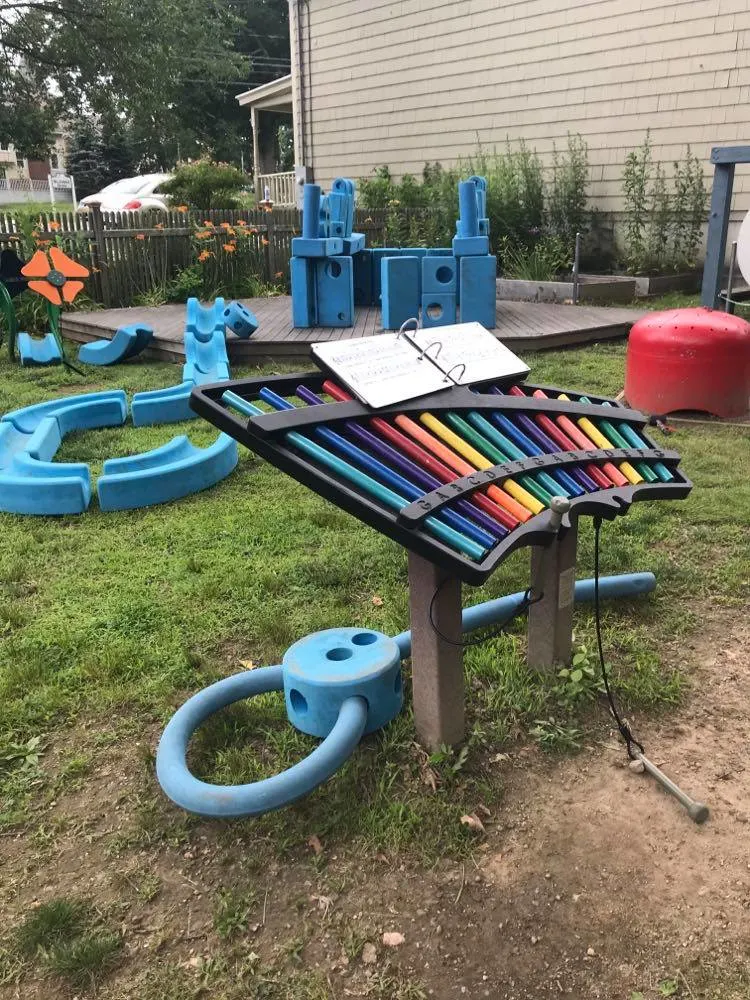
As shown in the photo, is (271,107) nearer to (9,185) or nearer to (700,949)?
(700,949)

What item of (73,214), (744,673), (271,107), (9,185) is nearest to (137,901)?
(744,673)

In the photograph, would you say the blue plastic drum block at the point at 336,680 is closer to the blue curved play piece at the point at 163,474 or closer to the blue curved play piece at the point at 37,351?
the blue curved play piece at the point at 163,474

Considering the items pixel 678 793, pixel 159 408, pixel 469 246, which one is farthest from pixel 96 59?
pixel 678 793

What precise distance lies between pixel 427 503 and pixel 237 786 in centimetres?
88

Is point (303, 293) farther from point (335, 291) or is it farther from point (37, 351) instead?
point (37, 351)

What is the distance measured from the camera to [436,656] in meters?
2.29

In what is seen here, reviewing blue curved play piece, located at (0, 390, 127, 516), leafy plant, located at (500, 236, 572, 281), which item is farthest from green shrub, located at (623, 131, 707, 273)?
blue curved play piece, located at (0, 390, 127, 516)

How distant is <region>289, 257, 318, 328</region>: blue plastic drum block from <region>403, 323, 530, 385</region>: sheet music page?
6140 millimetres

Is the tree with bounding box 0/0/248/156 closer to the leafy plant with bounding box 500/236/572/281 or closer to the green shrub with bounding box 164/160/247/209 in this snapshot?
the green shrub with bounding box 164/160/247/209

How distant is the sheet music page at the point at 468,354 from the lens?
250cm

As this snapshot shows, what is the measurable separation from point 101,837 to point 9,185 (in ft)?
208

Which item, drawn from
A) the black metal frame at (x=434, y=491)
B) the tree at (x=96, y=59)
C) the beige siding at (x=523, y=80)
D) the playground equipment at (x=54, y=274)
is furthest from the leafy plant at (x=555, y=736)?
the tree at (x=96, y=59)

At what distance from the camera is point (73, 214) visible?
10.5 metres

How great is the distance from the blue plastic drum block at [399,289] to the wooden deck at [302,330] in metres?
0.23
